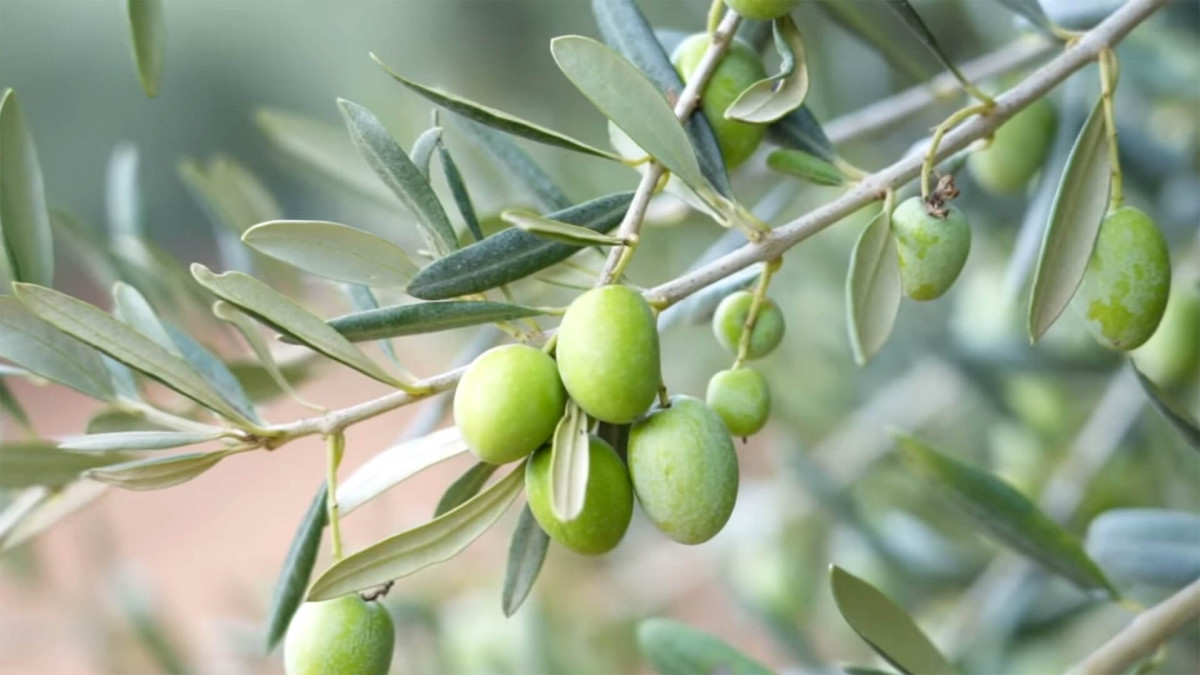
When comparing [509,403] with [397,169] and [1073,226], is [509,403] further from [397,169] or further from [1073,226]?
[1073,226]

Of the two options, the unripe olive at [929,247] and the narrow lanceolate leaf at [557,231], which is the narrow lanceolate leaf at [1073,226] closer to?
the unripe olive at [929,247]

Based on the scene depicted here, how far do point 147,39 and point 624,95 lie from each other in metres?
0.25

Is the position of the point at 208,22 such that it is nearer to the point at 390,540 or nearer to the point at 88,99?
the point at 88,99

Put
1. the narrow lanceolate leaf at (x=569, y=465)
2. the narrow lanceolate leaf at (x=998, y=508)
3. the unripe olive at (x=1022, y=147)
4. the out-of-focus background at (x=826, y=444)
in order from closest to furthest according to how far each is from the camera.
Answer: the narrow lanceolate leaf at (x=569, y=465)
the narrow lanceolate leaf at (x=998, y=508)
the unripe olive at (x=1022, y=147)
the out-of-focus background at (x=826, y=444)

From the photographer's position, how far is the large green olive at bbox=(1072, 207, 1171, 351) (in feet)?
Result: 1.36

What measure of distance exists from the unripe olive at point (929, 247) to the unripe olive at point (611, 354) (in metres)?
0.12

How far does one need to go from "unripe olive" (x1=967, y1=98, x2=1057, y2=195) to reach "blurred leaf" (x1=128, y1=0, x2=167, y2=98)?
49cm

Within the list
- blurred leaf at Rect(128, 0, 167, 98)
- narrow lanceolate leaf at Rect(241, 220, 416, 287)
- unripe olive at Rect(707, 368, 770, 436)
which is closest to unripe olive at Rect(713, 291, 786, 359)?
unripe olive at Rect(707, 368, 770, 436)

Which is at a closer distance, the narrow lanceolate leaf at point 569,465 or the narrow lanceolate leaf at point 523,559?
the narrow lanceolate leaf at point 569,465

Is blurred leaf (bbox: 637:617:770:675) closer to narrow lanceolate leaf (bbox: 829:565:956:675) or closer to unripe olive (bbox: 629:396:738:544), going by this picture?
narrow lanceolate leaf (bbox: 829:565:956:675)

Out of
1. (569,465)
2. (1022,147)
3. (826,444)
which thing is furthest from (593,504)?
(826,444)

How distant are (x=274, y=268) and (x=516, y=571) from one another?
45 cm

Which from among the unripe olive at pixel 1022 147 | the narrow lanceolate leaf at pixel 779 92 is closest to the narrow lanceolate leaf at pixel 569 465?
the narrow lanceolate leaf at pixel 779 92

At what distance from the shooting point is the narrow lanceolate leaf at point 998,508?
58 cm
